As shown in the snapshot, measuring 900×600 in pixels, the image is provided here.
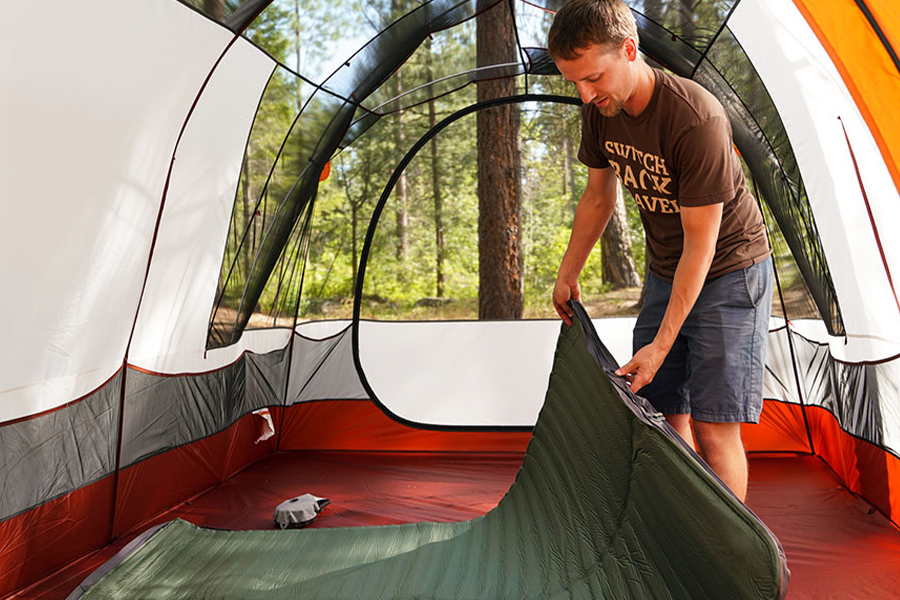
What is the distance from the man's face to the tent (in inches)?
32.8

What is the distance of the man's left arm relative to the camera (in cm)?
152

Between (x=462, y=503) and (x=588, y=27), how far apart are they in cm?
186

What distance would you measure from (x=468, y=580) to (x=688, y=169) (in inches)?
43.6

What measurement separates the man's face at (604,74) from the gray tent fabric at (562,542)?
2.07ft

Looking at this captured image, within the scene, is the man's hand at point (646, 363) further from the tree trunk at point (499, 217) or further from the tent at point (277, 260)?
the tree trunk at point (499, 217)

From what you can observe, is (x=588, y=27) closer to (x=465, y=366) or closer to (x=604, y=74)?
(x=604, y=74)

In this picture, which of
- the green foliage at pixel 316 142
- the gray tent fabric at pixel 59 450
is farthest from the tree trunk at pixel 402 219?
the gray tent fabric at pixel 59 450

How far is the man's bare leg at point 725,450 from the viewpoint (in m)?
1.69

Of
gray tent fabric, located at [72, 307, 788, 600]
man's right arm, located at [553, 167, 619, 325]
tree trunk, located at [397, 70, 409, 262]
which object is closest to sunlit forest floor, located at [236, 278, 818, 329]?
tree trunk, located at [397, 70, 409, 262]

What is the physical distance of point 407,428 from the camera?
11.2 ft

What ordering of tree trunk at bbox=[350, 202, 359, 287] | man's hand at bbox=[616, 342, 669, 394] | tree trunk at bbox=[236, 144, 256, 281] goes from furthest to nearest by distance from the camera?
tree trunk at bbox=[350, 202, 359, 287], tree trunk at bbox=[236, 144, 256, 281], man's hand at bbox=[616, 342, 669, 394]

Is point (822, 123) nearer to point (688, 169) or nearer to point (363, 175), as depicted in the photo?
point (688, 169)

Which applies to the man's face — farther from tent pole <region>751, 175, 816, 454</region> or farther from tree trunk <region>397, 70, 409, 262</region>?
tree trunk <region>397, 70, 409, 262</region>

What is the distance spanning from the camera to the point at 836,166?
243 cm
